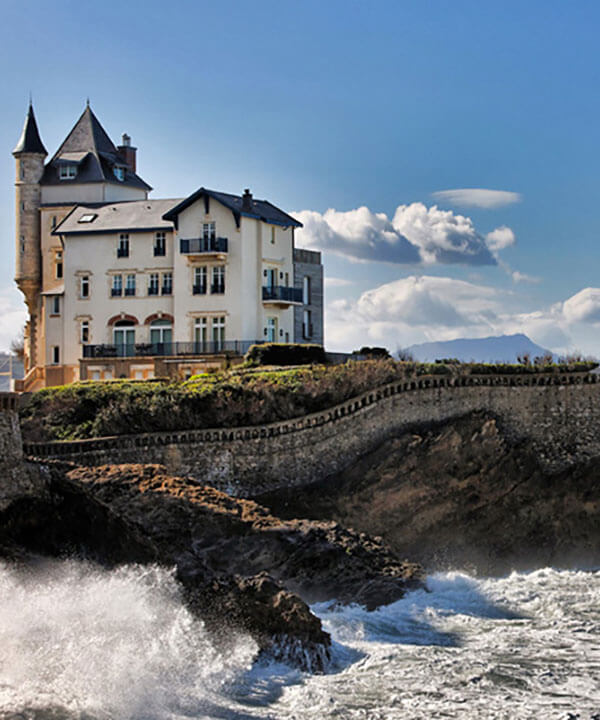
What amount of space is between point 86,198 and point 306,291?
1303 centimetres

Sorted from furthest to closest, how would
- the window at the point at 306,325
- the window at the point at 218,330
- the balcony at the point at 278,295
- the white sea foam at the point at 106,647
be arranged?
the window at the point at 306,325 → the balcony at the point at 278,295 → the window at the point at 218,330 → the white sea foam at the point at 106,647

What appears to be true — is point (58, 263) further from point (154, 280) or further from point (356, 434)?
point (356, 434)

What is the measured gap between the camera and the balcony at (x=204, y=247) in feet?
179

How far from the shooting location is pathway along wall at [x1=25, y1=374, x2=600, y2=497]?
36594 mm

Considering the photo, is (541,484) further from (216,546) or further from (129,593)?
(129,593)

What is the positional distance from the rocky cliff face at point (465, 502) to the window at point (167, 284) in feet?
73.9

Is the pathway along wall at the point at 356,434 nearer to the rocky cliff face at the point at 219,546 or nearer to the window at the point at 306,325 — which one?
the rocky cliff face at the point at 219,546

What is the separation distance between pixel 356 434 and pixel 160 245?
2257cm

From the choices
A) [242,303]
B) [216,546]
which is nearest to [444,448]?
[216,546]

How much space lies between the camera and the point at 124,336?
5694 centimetres

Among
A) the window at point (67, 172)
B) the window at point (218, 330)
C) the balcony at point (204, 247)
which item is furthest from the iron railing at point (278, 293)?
the window at point (67, 172)

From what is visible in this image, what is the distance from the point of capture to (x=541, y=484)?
36.7 m

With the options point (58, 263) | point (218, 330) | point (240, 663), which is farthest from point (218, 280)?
point (240, 663)

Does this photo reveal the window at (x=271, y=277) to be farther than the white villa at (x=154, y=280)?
Yes
